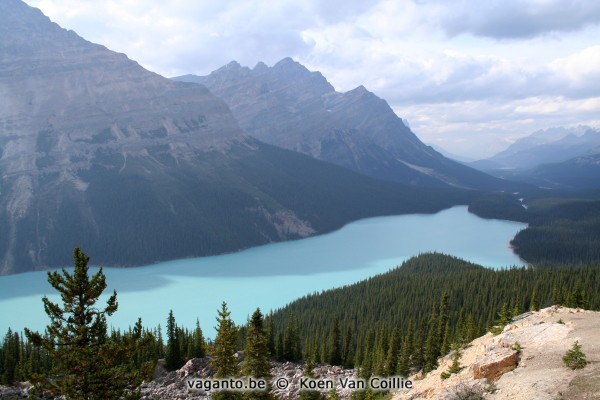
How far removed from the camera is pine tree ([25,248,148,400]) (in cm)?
1612

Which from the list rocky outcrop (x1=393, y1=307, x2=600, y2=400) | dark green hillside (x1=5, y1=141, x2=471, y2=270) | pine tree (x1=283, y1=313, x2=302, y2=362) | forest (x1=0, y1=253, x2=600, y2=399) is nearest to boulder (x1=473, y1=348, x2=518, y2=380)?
rocky outcrop (x1=393, y1=307, x2=600, y2=400)

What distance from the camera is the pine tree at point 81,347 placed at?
16.1 meters

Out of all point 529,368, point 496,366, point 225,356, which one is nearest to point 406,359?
point 225,356

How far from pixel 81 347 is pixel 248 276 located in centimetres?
11218

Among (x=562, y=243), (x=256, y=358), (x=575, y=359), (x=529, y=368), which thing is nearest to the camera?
(x=575, y=359)

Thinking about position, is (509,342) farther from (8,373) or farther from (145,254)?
(145,254)

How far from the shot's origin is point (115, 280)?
125875 millimetres

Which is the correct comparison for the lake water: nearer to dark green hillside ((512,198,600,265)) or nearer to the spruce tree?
dark green hillside ((512,198,600,265))

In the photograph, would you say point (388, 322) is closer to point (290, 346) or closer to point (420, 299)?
point (420, 299)

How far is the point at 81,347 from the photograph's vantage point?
16359 mm

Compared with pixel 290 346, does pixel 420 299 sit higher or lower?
lower

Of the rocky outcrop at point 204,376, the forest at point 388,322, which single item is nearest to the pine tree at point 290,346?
the forest at point 388,322

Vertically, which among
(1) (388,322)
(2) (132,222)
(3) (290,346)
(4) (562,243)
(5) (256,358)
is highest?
(2) (132,222)

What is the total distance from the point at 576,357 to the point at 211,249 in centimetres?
15407
